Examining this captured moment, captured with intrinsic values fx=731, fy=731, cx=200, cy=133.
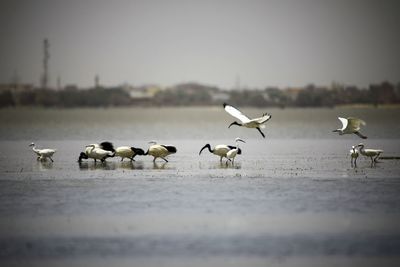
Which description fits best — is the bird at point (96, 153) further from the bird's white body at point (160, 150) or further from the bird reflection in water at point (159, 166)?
the bird reflection in water at point (159, 166)

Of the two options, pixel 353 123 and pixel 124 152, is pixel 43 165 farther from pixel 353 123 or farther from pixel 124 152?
pixel 353 123

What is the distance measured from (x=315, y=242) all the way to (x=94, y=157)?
11.9 m

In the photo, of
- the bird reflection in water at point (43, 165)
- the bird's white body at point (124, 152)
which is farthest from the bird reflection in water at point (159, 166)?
the bird reflection in water at point (43, 165)

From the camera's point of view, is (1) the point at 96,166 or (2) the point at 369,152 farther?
(2) the point at 369,152

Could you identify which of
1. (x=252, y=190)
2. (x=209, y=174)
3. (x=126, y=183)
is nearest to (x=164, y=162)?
(x=209, y=174)

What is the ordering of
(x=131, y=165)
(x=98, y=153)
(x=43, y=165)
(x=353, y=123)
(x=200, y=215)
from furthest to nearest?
(x=353, y=123), (x=98, y=153), (x=43, y=165), (x=131, y=165), (x=200, y=215)

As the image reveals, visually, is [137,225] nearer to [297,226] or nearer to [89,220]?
[89,220]

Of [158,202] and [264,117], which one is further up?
[264,117]

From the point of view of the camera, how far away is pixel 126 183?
1742 cm

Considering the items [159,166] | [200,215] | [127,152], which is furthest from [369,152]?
[200,215]

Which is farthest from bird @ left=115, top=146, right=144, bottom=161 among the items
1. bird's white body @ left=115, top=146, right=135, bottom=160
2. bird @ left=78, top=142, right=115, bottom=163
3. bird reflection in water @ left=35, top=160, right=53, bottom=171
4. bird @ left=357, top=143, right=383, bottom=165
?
bird @ left=357, top=143, right=383, bottom=165

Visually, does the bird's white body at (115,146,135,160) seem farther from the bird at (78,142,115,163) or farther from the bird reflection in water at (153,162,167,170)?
the bird reflection in water at (153,162,167,170)

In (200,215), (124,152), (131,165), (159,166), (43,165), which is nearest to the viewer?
(200,215)

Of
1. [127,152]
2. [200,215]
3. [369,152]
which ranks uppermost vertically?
[369,152]
